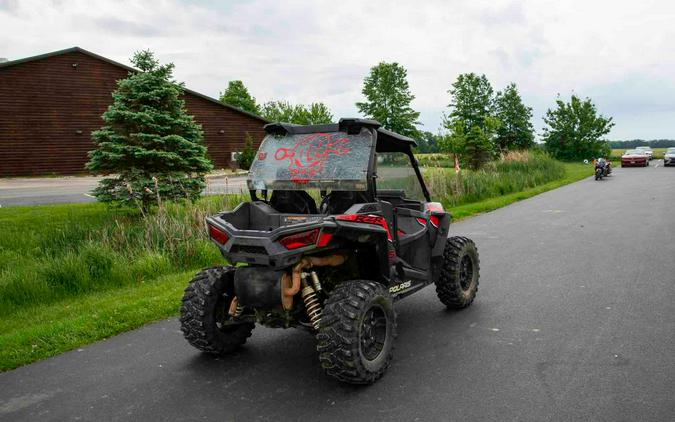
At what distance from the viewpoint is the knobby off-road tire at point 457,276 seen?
620 centimetres

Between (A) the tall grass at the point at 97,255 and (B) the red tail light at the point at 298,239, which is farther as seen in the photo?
(A) the tall grass at the point at 97,255

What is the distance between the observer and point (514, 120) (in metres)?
69.2

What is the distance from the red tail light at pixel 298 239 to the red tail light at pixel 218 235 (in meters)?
0.56

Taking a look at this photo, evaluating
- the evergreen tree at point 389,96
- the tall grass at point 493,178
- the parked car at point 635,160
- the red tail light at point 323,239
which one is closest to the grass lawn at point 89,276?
the red tail light at point 323,239

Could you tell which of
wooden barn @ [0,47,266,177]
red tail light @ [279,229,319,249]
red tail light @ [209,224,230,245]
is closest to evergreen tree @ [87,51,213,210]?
red tail light @ [209,224,230,245]

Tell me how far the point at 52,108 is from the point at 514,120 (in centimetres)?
5285

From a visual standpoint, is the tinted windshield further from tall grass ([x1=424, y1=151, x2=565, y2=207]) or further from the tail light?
A: tall grass ([x1=424, y1=151, x2=565, y2=207])

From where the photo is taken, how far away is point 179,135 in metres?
14.6

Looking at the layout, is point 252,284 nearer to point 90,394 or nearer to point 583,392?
point 90,394

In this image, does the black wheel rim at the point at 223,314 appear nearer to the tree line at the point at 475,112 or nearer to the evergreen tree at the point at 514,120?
the tree line at the point at 475,112

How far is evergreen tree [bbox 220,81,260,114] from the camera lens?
69.9 m

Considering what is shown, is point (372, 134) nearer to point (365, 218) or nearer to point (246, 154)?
point (365, 218)

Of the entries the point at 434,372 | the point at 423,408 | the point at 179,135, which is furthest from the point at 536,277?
the point at 179,135

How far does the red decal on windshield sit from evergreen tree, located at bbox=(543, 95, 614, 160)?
2375 inches
